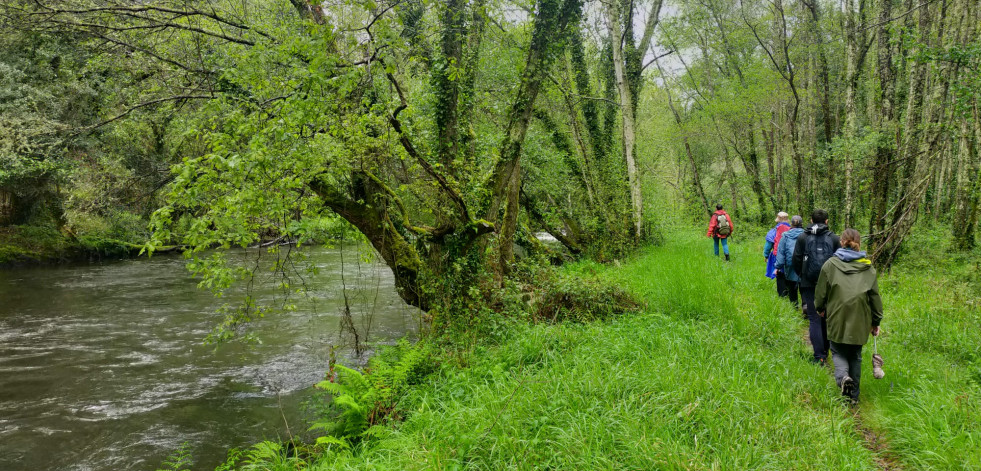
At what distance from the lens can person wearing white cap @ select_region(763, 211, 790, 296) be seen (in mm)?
9312

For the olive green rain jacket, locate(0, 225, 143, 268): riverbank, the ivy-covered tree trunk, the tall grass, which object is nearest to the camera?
the tall grass

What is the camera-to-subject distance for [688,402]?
15.7 feet

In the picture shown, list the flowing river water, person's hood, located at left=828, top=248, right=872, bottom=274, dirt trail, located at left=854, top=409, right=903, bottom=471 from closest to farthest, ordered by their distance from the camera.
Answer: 1. dirt trail, located at left=854, top=409, right=903, bottom=471
2. person's hood, located at left=828, top=248, right=872, bottom=274
3. the flowing river water

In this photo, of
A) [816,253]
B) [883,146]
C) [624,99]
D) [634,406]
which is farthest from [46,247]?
[883,146]

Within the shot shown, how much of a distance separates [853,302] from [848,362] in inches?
28.8

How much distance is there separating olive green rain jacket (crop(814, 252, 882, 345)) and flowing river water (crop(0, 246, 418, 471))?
647 cm

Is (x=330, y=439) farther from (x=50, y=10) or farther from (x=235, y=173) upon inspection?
(x=50, y=10)

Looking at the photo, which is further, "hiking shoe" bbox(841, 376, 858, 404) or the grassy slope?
"hiking shoe" bbox(841, 376, 858, 404)

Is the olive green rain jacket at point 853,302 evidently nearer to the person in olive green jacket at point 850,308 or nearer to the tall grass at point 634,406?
the person in olive green jacket at point 850,308

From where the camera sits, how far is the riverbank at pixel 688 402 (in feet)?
13.3

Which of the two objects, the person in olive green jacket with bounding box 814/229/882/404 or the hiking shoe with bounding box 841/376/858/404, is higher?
the person in olive green jacket with bounding box 814/229/882/404

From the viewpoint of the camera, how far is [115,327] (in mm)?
12250

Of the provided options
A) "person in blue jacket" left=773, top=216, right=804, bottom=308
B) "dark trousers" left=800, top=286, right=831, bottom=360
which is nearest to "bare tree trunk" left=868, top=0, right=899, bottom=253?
"person in blue jacket" left=773, top=216, right=804, bottom=308

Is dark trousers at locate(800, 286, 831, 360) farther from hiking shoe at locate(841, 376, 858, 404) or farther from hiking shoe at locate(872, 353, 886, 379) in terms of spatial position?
hiking shoe at locate(841, 376, 858, 404)
